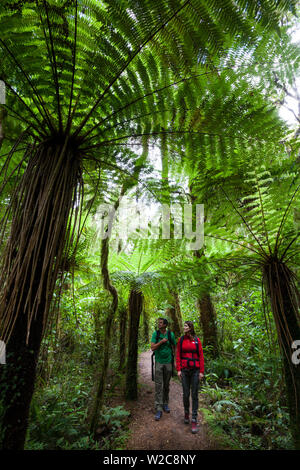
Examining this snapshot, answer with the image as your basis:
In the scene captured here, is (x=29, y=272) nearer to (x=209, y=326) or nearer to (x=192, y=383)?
(x=192, y=383)

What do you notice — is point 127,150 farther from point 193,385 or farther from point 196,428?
point 196,428

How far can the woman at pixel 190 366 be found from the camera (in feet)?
8.91

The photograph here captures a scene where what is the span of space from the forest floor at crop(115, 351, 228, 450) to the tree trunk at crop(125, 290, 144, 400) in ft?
0.58

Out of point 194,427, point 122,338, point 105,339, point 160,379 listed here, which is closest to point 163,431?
point 194,427

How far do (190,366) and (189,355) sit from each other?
0.12 m

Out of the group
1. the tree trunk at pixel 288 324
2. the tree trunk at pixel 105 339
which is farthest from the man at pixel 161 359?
the tree trunk at pixel 288 324

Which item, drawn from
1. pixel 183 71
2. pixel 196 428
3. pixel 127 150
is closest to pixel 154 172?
pixel 127 150

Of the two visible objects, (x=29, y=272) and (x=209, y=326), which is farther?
(x=209, y=326)

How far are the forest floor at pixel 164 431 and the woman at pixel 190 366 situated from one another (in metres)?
0.13

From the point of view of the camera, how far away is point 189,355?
9.18 ft

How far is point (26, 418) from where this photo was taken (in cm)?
82

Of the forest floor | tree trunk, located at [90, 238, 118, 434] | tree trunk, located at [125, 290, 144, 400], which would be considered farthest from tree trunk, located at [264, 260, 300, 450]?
tree trunk, located at [125, 290, 144, 400]
